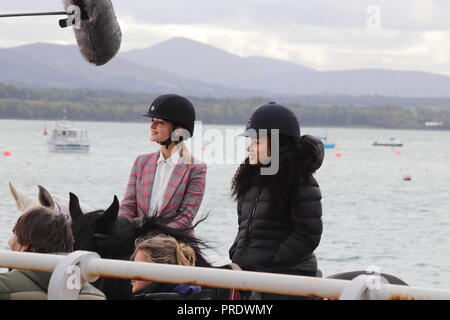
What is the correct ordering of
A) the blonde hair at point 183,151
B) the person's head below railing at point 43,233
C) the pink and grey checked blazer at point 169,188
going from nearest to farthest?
1. the person's head below railing at point 43,233
2. the pink and grey checked blazer at point 169,188
3. the blonde hair at point 183,151

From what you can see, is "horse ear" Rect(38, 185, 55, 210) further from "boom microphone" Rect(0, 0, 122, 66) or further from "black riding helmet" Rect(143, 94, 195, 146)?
"black riding helmet" Rect(143, 94, 195, 146)

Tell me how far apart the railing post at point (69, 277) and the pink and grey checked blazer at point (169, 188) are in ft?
8.32

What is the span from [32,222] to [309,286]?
135 centimetres

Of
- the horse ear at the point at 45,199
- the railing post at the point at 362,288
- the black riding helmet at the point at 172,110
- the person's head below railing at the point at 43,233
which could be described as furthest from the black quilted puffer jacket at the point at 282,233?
the railing post at the point at 362,288

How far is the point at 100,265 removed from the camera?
2342mm

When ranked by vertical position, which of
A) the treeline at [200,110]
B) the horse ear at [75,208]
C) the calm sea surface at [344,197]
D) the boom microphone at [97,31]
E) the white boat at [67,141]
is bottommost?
the horse ear at [75,208]

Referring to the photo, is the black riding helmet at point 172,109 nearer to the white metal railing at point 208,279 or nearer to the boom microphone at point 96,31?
the boom microphone at point 96,31

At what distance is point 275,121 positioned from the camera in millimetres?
4551

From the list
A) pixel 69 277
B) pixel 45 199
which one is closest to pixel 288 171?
pixel 45 199

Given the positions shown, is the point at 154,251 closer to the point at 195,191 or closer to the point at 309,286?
the point at 195,191

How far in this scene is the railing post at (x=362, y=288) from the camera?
2.02 metres

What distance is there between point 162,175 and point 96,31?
1.76 meters
